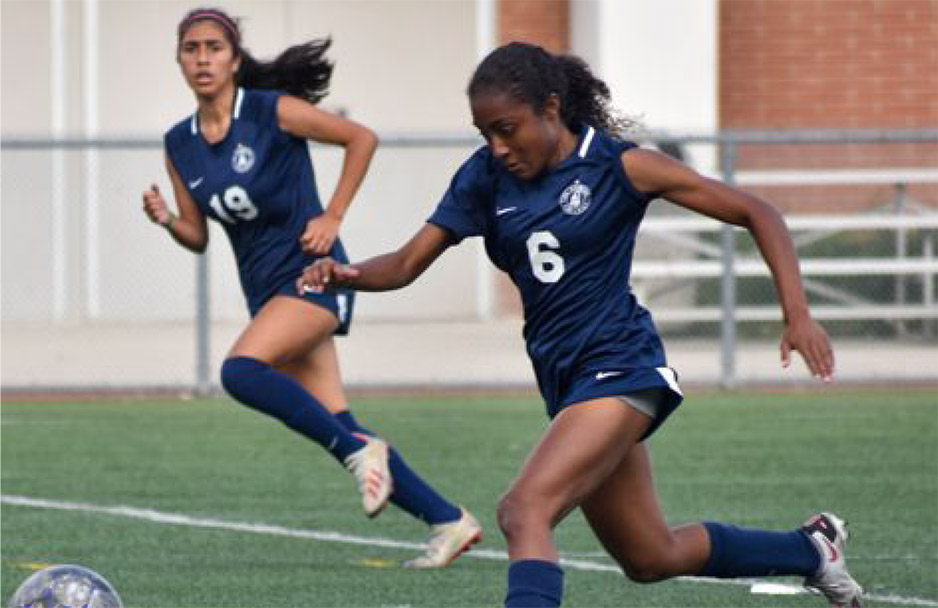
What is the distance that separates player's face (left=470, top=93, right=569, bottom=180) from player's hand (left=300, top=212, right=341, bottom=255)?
6.02 feet

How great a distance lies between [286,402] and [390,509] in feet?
5.88

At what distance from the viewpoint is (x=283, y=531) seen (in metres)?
8.91

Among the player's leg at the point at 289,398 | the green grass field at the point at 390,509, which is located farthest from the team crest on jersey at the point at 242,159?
the green grass field at the point at 390,509

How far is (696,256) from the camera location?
55.1 ft

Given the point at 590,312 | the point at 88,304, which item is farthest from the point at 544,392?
the point at 88,304

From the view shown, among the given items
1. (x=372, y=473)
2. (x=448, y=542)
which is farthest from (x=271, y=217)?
(x=448, y=542)

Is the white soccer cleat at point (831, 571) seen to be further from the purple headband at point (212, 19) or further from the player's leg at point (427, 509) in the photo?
the purple headband at point (212, 19)

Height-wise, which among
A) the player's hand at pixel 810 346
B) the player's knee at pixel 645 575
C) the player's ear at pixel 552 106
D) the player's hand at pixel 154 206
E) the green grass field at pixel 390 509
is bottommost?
the green grass field at pixel 390 509

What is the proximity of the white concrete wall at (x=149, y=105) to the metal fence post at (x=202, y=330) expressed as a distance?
141 inches

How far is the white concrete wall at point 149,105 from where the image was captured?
1888 cm

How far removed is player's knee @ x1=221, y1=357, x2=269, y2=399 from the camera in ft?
26.6

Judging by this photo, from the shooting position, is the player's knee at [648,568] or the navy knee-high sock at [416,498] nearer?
the player's knee at [648,568]

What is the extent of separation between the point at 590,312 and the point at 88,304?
44.5ft

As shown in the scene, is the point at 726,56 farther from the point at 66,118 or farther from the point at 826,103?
the point at 66,118
